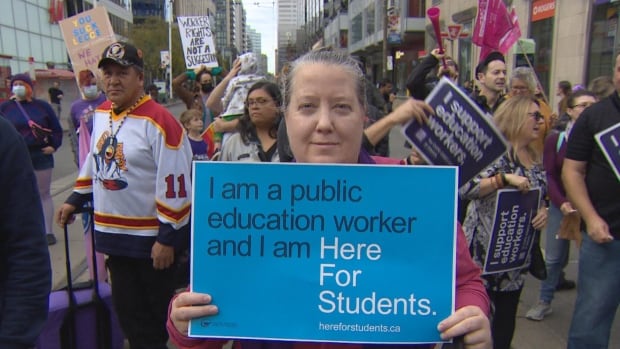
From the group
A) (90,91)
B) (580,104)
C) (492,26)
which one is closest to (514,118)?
(580,104)

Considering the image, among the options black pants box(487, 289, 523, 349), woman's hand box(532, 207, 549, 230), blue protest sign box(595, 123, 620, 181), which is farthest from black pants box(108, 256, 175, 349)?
blue protest sign box(595, 123, 620, 181)

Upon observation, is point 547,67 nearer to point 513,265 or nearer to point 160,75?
point 513,265

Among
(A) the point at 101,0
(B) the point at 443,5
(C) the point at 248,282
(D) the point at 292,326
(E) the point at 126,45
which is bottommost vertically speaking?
(D) the point at 292,326

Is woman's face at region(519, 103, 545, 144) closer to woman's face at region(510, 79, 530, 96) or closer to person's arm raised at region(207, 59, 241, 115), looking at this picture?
woman's face at region(510, 79, 530, 96)

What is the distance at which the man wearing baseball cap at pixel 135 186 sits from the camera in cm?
297

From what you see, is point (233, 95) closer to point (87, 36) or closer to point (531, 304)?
point (87, 36)

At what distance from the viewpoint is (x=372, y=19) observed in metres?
44.2

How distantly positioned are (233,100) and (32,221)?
322 cm

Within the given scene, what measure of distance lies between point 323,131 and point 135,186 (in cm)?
172

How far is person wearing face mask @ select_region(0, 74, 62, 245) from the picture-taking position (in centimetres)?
612

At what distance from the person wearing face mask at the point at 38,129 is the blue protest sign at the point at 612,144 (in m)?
5.64

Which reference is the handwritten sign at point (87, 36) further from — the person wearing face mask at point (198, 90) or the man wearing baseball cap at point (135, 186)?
the man wearing baseball cap at point (135, 186)

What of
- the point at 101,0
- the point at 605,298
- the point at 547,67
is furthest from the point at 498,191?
the point at 101,0

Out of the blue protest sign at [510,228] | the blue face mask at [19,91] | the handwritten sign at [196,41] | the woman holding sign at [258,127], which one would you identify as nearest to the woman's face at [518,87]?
the blue protest sign at [510,228]
